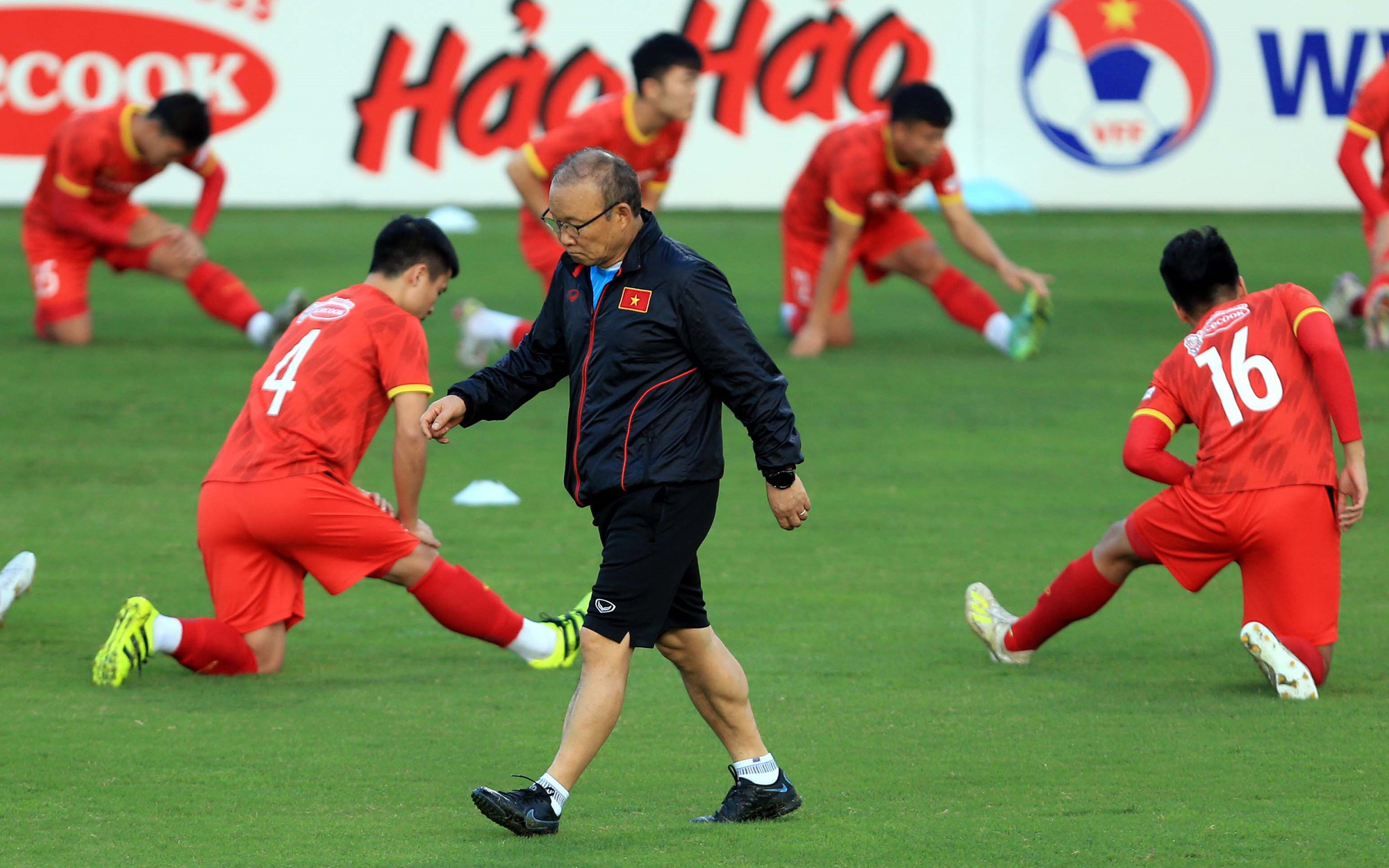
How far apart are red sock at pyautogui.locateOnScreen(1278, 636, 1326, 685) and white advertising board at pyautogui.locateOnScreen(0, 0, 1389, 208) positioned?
516 inches

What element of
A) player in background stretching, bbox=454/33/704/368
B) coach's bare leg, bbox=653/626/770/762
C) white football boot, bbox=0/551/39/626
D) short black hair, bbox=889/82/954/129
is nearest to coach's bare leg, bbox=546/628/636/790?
coach's bare leg, bbox=653/626/770/762

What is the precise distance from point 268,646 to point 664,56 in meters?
5.16

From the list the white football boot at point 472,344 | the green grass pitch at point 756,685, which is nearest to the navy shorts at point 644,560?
the green grass pitch at point 756,685

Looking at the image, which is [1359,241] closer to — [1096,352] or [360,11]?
[1096,352]

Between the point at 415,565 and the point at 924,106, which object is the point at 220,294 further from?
the point at 415,565

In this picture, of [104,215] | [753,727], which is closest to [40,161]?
[104,215]

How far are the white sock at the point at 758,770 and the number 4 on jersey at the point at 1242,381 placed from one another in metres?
1.89

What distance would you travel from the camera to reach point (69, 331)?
445 inches

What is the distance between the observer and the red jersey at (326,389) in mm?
5387

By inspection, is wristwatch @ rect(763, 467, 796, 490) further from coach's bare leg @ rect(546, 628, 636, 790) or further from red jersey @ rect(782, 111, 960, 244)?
red jersey @ rect(782, 111, 960, 244)

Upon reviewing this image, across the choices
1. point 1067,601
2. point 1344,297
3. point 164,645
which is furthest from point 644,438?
point 1344,297

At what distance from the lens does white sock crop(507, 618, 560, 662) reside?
5562 mm

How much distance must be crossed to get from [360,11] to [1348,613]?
13.8 meters

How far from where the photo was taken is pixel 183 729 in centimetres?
488
